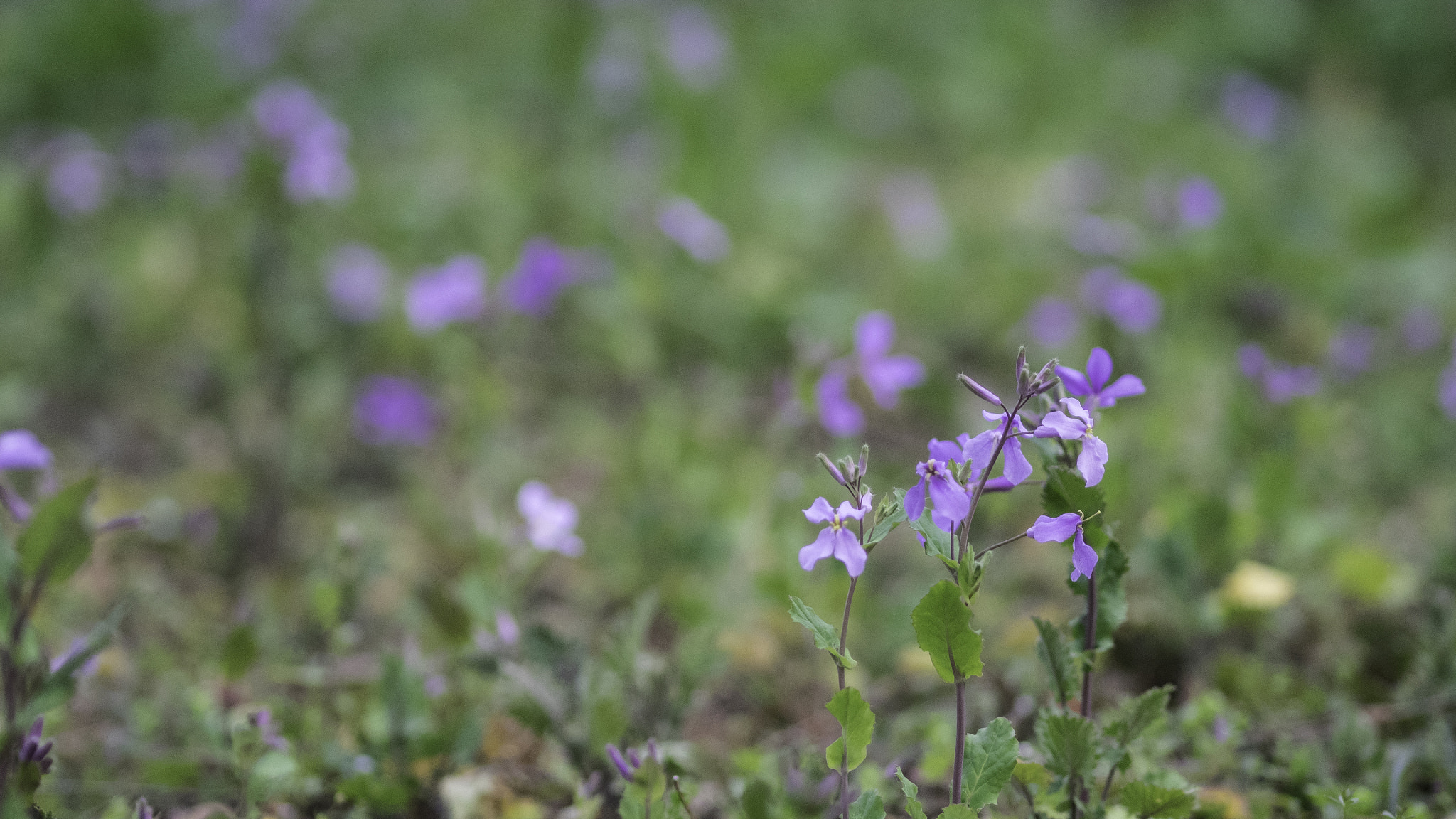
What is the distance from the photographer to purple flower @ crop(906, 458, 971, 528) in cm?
117

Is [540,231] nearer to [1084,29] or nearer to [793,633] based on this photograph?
[793,633]

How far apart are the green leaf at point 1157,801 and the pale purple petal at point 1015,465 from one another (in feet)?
1.70

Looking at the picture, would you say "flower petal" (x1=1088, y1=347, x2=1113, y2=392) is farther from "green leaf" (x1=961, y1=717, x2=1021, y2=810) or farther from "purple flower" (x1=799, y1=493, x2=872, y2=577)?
"green leaf" (x1=961, y1=717, x2=1021, y2=810)

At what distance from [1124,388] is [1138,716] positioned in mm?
492

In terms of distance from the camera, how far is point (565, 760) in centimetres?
175

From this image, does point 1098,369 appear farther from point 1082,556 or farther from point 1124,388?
point 1082,556

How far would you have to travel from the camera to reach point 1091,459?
46.6 inches

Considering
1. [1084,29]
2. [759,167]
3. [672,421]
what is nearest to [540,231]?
[759,167]

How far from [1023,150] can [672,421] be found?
3.16 metres

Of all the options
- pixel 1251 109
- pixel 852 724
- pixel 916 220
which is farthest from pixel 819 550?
pixel 1251 109

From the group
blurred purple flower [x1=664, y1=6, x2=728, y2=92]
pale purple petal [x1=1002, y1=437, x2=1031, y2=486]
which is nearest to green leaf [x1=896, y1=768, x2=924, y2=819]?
pale purple petal [x1=1002, y1=437, x2=1031, y2=486]

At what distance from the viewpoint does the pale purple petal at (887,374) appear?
2.10 metres

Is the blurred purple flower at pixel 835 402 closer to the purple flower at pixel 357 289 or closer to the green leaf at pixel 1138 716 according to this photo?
the green leaf at pixel 1138 716

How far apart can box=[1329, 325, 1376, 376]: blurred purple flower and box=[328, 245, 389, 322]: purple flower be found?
325cm
